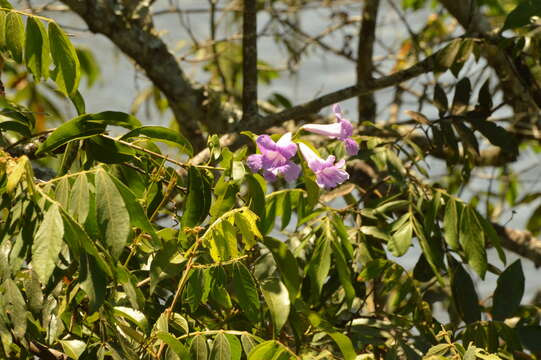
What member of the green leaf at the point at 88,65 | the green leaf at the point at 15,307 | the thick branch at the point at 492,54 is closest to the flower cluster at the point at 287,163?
the green leaf at the point at 15,307

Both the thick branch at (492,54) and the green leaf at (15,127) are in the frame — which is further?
the thick branch at (492,54)

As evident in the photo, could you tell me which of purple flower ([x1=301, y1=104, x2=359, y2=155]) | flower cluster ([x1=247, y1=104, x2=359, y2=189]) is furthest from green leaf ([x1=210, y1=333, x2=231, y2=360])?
purple flower ([x1=301, y1=104, x2=359, y2=155])

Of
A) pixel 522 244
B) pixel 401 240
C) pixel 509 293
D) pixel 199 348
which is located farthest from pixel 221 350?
pixel 522 244

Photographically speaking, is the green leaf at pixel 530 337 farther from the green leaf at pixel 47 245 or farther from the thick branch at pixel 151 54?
the thick branch at pixel 151 54

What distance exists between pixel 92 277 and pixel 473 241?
675mm

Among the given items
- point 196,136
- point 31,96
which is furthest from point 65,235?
point 31,96

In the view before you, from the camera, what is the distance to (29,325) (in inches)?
39.4

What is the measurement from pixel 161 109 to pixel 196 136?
56cm

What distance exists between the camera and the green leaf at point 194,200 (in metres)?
0.99

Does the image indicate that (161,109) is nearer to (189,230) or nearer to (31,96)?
(31,96)

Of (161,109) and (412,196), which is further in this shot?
(161,109)

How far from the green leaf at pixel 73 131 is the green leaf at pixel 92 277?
0.77 feet

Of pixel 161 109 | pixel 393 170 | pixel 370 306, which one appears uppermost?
pixel 393 170

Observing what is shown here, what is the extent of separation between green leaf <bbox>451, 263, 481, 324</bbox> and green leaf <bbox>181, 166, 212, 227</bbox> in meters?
0.54
